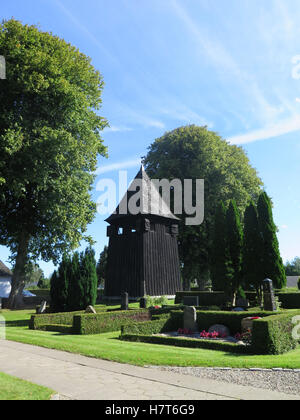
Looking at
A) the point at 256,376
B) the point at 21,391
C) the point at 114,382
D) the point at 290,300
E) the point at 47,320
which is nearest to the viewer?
the point at 21,391

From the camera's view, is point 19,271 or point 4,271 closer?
point 19,271

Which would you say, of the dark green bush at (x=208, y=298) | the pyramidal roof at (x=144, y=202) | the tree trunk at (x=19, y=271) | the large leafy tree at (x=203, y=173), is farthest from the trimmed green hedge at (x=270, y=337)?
the large leafy tree at (x=203, y=173)

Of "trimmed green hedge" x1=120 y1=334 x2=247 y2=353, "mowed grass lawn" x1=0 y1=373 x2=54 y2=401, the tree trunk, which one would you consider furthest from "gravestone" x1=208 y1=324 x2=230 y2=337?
the tree trunk

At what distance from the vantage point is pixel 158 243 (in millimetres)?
28859

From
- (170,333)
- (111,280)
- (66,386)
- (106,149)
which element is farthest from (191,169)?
(66,386)

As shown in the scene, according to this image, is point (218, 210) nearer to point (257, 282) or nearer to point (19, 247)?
point (257, 282)

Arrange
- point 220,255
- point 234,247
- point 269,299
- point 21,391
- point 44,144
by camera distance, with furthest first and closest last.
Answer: point 234,247, point 220,255, point 44,144, point 269,299, point 21,391

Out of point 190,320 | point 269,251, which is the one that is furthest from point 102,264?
point 190,320

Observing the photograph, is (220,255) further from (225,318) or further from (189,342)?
(189,342)

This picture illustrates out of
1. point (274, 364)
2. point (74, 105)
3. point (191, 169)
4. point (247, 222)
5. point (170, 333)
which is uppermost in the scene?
point (74, 105)

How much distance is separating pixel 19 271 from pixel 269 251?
1897 cm

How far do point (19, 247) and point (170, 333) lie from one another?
635 inches

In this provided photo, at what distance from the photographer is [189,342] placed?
1157 cm

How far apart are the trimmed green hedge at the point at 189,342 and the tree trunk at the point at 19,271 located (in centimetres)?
1617
